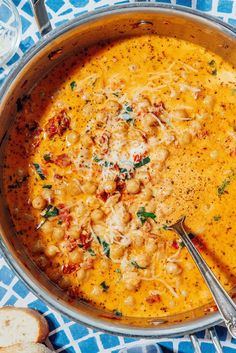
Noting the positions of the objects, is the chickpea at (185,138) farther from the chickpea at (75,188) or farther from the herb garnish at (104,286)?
the herb garnish at (104,286)

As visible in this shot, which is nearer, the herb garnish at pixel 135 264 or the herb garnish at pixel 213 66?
the herb garnish at pixel 135 264

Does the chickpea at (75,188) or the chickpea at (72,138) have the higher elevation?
the chickpea at (72,138)

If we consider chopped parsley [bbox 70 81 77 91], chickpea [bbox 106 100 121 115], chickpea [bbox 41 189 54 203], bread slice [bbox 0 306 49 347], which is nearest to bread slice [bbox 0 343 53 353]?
bread slice [bbox 0 306 49 347]

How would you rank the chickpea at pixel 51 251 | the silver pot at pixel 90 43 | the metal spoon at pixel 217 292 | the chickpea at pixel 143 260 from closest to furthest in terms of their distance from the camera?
the metal spoon at pixel 217 292
the silver pot at pixel 90 43
the chickpea at pixel 143 260
the chickpea at pixel 51 251

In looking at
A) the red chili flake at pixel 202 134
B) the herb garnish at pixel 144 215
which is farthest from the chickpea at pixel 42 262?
the red chili flake at pixel 202 134

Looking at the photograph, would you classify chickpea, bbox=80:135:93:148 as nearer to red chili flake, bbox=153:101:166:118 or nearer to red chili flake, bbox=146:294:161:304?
red chili flake, bbox=153:101:166:118

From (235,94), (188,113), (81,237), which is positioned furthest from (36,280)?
(235,94)
